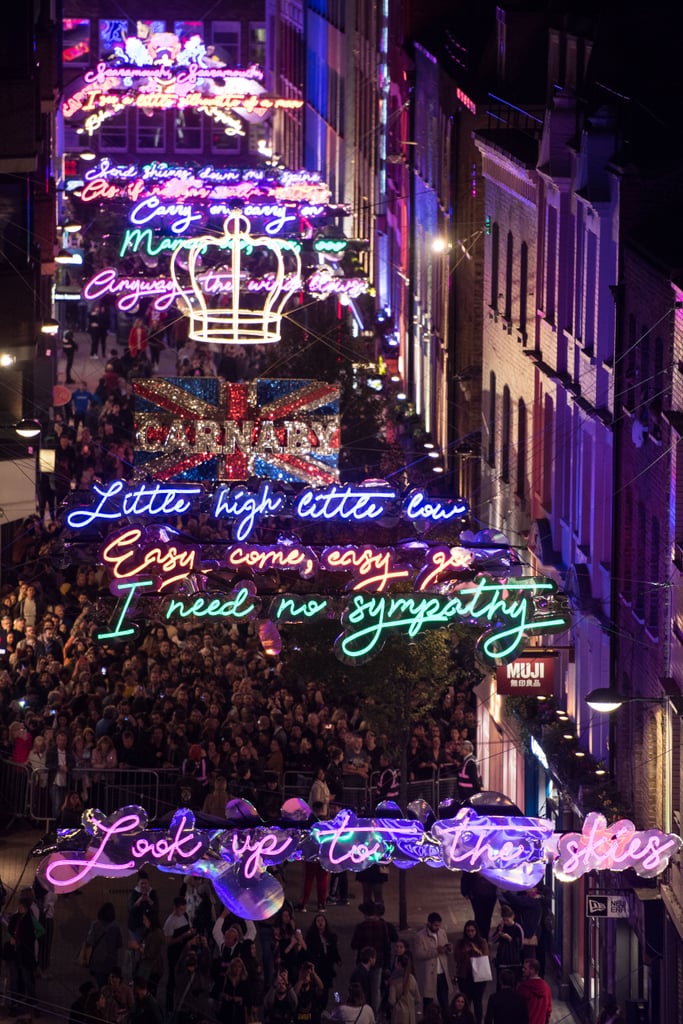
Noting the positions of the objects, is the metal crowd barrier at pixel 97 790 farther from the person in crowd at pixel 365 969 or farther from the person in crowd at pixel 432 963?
the person in crowd at pixel 365 969

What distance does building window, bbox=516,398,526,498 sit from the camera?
134ft

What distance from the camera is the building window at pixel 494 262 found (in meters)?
45.7

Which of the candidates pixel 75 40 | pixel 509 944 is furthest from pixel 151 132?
pixel 509 944

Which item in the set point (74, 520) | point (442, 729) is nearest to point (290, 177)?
point (442, 729)

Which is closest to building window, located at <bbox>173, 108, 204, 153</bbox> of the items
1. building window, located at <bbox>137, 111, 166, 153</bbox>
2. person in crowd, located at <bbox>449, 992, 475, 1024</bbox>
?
building window, located at <bbox>137, 111, 166, 153</bbox>

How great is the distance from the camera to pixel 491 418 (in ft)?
152

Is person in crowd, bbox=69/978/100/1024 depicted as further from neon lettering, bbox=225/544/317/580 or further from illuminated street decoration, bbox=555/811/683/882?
neon lettering, bbox=225/544/317/580

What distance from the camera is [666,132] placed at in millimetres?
33406

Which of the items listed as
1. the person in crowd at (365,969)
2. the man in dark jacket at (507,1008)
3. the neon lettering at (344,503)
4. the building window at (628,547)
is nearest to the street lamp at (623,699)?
the building window at (628,547)

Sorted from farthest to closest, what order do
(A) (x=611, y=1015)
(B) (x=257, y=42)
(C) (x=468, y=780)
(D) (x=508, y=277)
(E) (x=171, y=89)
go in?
(B) (x=257, y=42) < (E) (x=171, y=89) < (D) (x=508, y=277) < (C) (x=468, y=780) < (A) (x=611, y=1015)

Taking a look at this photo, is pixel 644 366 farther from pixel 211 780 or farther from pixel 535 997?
pixel 211 780

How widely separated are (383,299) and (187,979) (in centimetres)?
4475

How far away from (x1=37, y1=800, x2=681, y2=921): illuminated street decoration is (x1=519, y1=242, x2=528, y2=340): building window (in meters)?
16.9

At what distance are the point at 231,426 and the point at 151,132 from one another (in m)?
84.9
